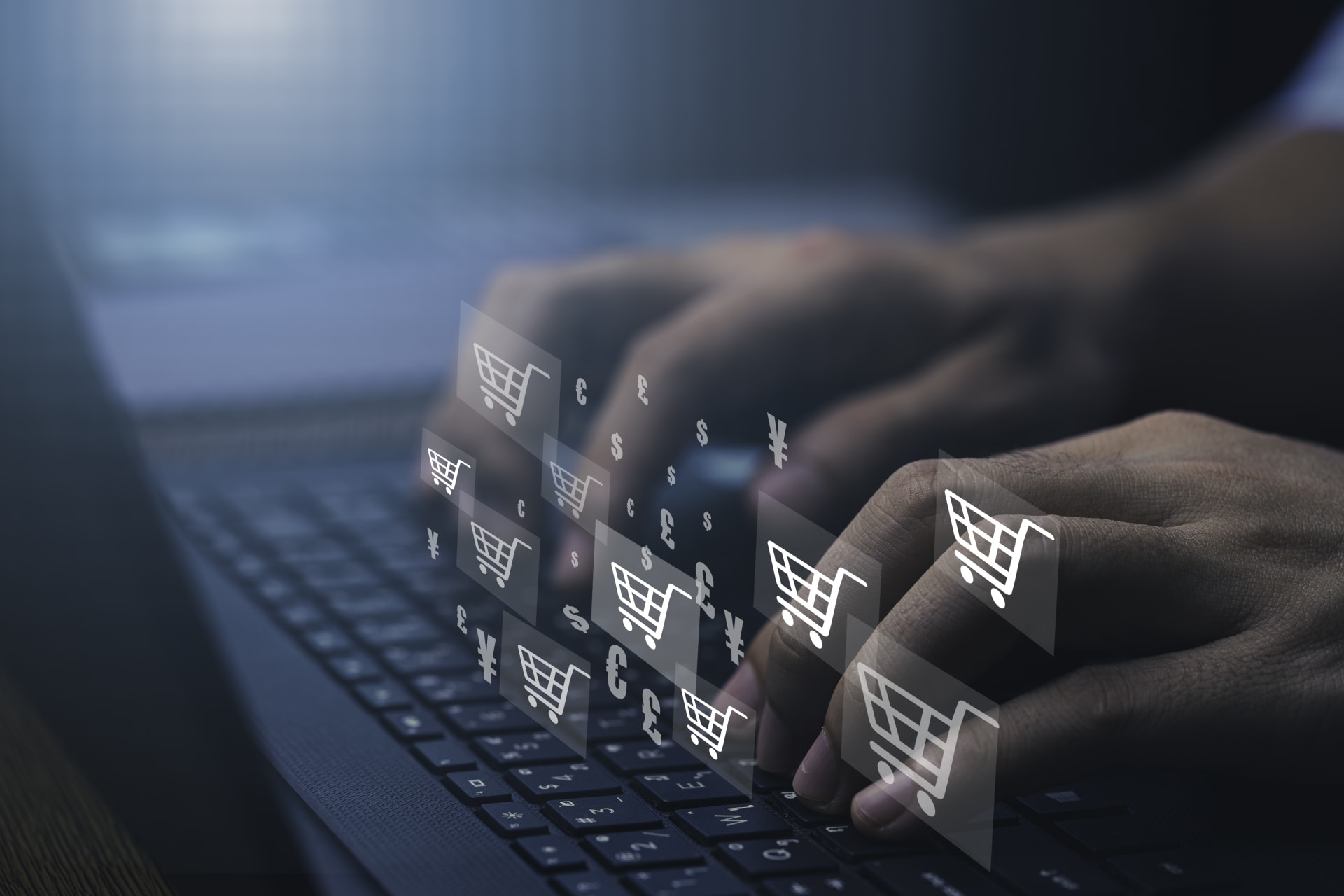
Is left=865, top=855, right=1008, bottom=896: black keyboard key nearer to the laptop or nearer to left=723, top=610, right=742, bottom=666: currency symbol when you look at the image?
the laptop

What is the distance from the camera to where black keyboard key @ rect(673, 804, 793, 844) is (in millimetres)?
295

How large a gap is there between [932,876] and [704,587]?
19 centimetres

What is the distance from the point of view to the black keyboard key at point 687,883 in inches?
10.6

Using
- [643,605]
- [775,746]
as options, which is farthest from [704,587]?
[775,746]

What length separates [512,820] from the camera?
300 millimetres

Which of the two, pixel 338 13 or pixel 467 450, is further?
pixel 338 13

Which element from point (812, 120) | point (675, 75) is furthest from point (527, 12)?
point (812, 120)

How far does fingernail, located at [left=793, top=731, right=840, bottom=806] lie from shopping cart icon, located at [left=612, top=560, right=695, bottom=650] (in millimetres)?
117

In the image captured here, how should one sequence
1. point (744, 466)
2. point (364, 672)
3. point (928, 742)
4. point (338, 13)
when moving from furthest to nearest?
point (338, 13), point (744, 466), point (364, 672), point (928, 742)

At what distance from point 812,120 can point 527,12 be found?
0.99ft

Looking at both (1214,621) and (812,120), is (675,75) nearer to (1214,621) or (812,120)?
→ (812,120)

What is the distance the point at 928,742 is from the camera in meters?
0.29

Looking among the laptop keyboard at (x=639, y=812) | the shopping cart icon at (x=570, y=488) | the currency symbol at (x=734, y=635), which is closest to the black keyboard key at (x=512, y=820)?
the laptop keyboard at (x=639, y=812)

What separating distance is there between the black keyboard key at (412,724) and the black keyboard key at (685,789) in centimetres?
6
